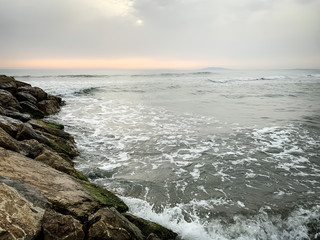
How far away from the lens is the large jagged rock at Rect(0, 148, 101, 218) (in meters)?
3.62

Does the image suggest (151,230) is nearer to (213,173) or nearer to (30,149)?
(213,173)

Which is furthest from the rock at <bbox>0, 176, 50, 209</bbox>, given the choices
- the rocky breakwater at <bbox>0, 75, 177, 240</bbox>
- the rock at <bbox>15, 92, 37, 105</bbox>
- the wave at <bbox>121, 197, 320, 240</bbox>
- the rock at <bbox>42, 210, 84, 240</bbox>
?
the rock at <bbox>15, 92, 37, 105</bbox>

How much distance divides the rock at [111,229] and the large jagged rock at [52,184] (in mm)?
478

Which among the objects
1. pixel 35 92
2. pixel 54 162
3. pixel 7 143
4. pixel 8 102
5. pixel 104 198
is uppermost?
pixel 35 92

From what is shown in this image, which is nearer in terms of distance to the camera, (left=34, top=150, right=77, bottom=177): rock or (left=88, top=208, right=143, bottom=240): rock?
(left=88, top=208, right=143, bottom=240): rock

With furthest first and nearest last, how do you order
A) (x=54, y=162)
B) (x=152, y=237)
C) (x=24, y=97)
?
1. (x=24, y=97)
2. (x=54, y=162)
3. (x=152, y=237)

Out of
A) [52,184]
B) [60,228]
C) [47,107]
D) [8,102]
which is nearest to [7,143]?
[52,184]

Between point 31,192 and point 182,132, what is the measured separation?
881 cm

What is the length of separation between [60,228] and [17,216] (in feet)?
1.89

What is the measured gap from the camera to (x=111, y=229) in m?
3.26

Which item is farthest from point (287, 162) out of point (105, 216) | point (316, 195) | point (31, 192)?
point (31, 192)

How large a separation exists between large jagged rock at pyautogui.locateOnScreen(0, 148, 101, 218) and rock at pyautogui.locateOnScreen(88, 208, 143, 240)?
0.48 metres

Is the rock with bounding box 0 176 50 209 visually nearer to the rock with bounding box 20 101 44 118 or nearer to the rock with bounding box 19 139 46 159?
the rock with bounding box 19 139 46 159

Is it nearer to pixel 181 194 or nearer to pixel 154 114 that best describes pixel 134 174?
pixel 181 194
